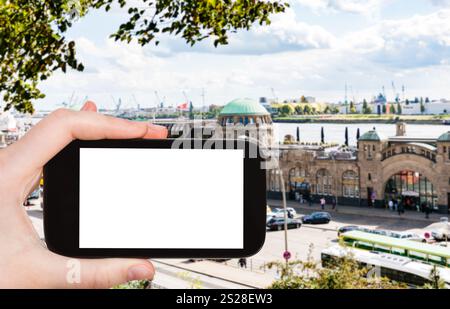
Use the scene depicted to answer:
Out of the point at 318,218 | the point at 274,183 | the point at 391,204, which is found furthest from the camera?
the point at 274,183

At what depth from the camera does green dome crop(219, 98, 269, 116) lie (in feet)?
127

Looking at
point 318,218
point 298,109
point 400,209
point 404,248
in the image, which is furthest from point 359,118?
point 404,248

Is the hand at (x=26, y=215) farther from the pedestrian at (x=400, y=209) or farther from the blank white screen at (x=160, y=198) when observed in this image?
the pedestrian at (x=400, y=209)

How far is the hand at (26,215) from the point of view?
127 centimetres

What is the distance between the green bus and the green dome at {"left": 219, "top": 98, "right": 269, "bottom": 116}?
2136 cm

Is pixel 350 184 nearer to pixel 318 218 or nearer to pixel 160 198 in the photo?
pixel 318 218

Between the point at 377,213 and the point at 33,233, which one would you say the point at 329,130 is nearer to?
the point at 377,213

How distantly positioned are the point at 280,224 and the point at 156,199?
2429 cm

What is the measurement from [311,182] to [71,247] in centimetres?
3205

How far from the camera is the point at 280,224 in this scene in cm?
2525

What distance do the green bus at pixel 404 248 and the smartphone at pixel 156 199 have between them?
14.7 m
